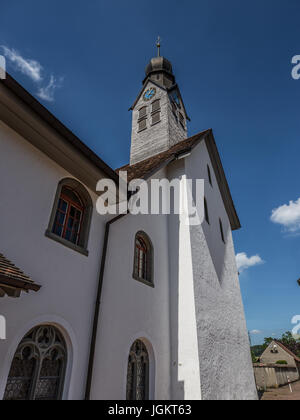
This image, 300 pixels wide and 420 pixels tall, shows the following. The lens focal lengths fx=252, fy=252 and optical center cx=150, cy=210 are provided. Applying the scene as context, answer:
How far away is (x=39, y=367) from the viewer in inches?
166

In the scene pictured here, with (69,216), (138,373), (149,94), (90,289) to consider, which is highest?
(149,94)

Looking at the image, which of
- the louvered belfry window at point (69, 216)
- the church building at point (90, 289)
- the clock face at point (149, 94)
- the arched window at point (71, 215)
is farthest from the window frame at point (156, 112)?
the louvered belfry window at point (69, 216)

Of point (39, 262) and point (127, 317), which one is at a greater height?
point (39, 262)

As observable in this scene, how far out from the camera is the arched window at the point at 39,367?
3953mm

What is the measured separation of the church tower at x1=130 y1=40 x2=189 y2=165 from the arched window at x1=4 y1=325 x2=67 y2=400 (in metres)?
12.2

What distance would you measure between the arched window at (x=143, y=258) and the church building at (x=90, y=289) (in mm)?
33

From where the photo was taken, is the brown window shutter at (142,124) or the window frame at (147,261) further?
the brown window shutter at (142,124)

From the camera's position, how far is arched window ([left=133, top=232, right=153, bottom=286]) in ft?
24.8

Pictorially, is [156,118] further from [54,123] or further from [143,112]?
[54,123]

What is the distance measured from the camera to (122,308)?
20.3 ft

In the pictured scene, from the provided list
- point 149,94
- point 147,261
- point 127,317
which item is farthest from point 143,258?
point 149,94

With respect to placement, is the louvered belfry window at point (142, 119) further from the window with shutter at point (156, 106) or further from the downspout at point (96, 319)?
the downspout at point (96, 319)

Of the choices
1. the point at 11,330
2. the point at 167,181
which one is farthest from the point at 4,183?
the point at 167,181

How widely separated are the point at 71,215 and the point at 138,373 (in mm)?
4351
